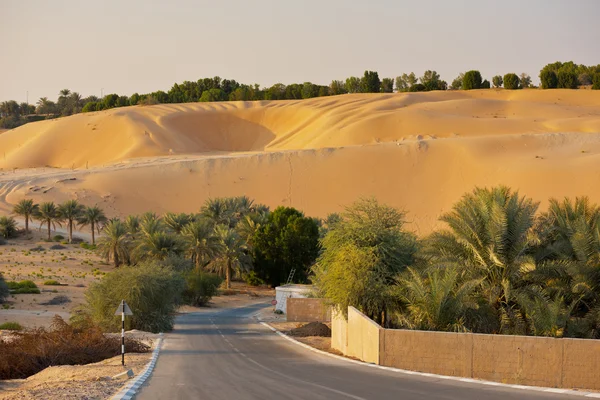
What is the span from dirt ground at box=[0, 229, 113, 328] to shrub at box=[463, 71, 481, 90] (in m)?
100

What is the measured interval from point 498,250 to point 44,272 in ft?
140

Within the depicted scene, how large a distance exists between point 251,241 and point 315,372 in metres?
48.7

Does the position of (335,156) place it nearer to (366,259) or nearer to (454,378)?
(366,259)

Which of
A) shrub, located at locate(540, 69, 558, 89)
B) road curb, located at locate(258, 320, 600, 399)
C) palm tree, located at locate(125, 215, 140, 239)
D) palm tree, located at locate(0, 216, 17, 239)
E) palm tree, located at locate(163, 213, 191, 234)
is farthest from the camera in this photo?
shrub, located at locate(540, 69, 558, 89)

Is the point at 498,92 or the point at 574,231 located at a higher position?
the point at 498,92

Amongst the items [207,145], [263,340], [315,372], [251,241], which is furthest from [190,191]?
[315,372]

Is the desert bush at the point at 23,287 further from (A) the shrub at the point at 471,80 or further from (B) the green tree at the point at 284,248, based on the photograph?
(A) the shrub at the point at 471,80

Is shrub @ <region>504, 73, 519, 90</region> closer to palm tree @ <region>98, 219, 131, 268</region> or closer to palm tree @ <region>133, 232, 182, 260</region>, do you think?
palm tree @ <region>98, 219, 131, 268</region>

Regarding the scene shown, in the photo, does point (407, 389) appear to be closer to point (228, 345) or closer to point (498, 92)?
point (228, 345)

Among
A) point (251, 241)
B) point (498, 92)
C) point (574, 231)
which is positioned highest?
point (498, 92)

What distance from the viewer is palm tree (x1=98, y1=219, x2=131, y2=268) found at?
198ft

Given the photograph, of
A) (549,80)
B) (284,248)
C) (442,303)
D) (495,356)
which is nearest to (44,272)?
(284,248)

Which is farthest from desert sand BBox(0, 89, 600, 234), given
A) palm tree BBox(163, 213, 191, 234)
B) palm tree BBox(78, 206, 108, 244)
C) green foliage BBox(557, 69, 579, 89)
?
palm tree BBox(163, 213, 191, 234)

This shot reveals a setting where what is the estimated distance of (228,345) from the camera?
98.0 ft
